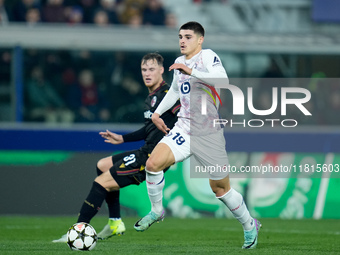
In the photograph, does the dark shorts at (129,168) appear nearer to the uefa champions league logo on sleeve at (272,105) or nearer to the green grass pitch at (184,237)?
the green grass pitch at (184,237)

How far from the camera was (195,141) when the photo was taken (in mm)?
8336

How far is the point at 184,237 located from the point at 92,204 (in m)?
1.92

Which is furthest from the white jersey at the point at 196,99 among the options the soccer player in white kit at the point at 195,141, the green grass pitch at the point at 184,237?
the green grass pitch at the point at 184,237

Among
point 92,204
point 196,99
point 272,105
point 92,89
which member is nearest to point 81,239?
point 92,204

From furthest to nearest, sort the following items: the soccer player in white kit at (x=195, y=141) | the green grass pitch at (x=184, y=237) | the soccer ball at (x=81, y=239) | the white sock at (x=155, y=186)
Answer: the white sock at (x=155, y=186) < the soccer player in white kit at (x=195, y=141) < the green grass pitch at (x=184, y=237) < the soccer ball at (x=81, y=239)

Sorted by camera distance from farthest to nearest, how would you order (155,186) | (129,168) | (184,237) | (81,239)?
1. (184,237)
2. (129,168)
3. (155,186)
4. (81,239)

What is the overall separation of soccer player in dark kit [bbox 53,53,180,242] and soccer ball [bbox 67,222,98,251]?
78 centimetres

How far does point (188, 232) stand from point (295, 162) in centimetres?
A: 310

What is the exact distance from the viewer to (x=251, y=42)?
14.7 m

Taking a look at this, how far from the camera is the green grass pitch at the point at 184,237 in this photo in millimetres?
8125

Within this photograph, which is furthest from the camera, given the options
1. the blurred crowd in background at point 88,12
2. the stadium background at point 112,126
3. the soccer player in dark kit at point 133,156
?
the blurred crowd in background at point 88,12

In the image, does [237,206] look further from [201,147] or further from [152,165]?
[152,165]

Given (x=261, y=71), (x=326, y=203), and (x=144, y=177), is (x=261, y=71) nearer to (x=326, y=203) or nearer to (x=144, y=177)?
(x=326, y=203)

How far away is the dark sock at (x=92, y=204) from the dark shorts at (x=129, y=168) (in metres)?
0.25
